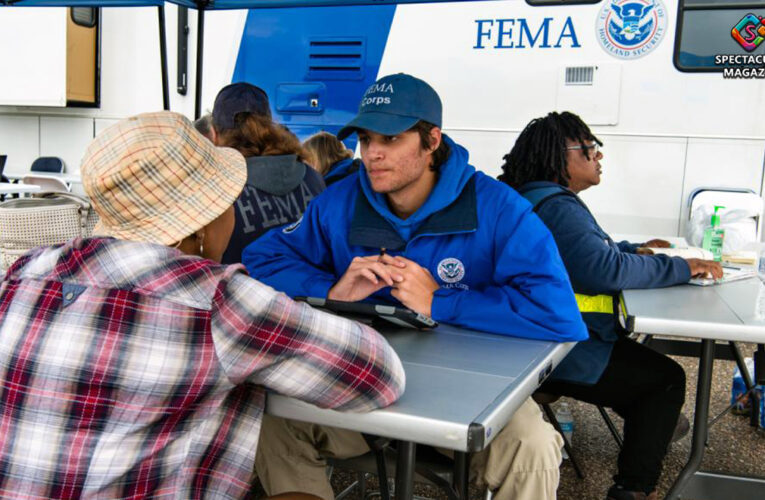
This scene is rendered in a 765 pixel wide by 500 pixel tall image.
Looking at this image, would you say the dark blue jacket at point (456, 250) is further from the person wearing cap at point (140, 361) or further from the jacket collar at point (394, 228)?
the person wearing cap at point (140, 361)

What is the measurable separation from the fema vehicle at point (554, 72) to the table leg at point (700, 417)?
2850 mm

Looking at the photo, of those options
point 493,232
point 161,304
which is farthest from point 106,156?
point 493,232

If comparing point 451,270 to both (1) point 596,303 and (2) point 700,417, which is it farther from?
(2) point 700,417

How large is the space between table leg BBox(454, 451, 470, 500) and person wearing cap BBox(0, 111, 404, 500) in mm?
597

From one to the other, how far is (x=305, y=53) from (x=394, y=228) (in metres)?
3.75

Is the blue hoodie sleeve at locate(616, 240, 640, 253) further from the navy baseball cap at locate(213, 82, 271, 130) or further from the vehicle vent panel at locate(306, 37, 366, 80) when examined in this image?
the vehicle vent panel at locate(306, 37, 366, 80)

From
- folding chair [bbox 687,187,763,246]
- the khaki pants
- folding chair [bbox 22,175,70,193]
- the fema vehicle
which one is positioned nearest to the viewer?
the khaki pants

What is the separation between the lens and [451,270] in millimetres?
1929

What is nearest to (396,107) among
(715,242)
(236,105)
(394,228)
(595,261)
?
(394,228)

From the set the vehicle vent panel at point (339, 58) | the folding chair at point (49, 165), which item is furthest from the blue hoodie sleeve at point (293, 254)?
the folding chair at point (49, 165)

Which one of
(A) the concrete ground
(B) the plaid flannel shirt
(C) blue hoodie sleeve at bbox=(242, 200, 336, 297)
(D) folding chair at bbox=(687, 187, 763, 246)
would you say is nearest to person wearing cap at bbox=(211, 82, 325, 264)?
(C) blue hoodie sleeve at bbox=(242, 200, 336, 297)

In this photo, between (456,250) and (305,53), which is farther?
(305,53)

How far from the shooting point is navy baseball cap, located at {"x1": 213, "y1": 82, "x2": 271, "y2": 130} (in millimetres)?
2844

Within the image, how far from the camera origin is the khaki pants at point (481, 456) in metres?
1.64
